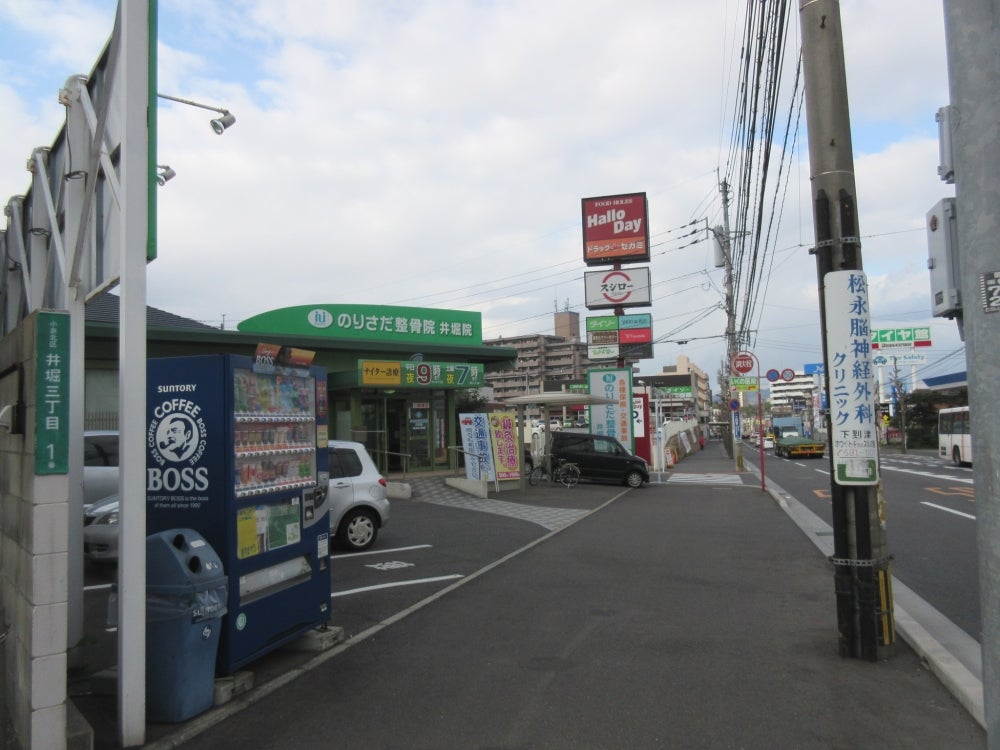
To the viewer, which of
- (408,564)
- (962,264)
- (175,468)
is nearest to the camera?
(962,264)

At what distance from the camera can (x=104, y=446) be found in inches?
395

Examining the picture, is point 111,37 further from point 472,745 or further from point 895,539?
point 895,539

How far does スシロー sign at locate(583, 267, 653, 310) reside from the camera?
1192 inches

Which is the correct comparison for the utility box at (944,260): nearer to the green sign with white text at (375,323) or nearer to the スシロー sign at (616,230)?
the green sign with white text at (375,323)

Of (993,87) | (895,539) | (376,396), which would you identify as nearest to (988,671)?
(993,87)

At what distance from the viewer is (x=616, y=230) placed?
30.6 m

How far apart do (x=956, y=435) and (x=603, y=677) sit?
30693 mm

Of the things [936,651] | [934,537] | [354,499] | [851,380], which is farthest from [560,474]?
[851,380]

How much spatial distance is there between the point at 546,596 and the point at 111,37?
5.98 m

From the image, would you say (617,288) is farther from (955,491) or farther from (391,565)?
(391,565)

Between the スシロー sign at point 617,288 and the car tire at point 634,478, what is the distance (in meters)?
10.7

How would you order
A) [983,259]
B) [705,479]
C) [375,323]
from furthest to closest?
[705,479] < [375,323] < [983,259]

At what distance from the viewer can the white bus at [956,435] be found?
2819 centimetres

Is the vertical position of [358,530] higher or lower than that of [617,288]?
lower
